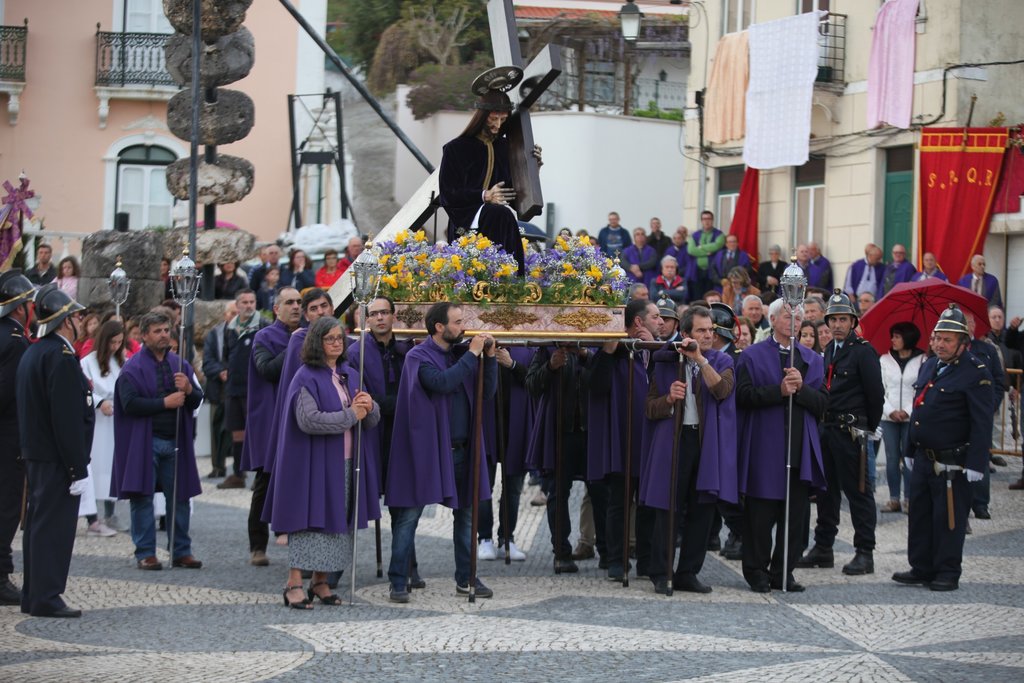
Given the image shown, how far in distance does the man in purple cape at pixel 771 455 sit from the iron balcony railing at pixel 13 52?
75.5ft

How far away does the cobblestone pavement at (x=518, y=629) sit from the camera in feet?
27.2

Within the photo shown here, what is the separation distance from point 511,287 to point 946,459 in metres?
3.48

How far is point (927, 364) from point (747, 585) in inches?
93.1

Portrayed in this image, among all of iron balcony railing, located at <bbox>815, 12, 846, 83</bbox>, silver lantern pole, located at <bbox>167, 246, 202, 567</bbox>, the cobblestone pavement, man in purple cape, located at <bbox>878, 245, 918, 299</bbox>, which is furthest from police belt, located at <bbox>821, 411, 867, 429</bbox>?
iron balcony railing, located at <bbox>815, 12, 846, 83</bbox>

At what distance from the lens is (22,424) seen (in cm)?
982

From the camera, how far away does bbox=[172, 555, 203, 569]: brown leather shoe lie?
11711 millimetres

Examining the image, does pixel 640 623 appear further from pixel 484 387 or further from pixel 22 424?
pixel 22 424

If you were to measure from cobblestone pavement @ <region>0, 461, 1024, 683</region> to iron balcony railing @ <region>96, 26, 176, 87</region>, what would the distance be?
1979cm

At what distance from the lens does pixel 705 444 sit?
1086 cm

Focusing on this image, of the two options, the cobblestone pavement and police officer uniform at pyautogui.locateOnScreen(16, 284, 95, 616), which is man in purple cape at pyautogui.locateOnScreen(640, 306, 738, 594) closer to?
the cobblestone pavement

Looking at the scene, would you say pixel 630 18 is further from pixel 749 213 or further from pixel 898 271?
pixel 749 213

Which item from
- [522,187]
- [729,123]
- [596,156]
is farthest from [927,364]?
[596,156]

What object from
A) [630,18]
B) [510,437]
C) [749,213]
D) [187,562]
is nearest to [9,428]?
[187,562]

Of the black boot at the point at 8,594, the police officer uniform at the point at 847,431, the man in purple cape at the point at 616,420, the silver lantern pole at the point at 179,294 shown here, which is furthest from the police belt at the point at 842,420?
the black boot at the point at 8,594
